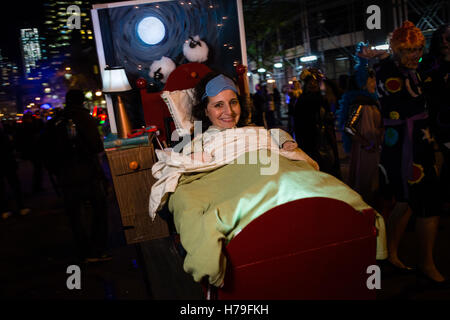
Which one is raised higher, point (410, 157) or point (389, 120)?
point (389, 120)

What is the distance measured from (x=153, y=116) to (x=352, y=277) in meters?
2.66

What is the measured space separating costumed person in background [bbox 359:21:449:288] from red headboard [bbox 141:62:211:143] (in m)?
1.78

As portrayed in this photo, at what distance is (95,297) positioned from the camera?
3.10 meters

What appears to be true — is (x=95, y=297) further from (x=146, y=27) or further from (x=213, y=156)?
(x=146, y=27)

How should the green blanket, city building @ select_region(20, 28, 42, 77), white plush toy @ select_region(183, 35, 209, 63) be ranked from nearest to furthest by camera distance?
the green blanket < white plush toy @ select_region(183, 35, 209, 63) < city building @ select_region(20, 28, 42, 77)

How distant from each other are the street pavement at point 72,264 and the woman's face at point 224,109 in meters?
1.55

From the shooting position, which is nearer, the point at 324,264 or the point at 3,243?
the point at 324,264

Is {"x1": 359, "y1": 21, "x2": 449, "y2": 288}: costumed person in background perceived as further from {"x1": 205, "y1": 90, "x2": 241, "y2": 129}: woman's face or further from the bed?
{"x1": 205, "y1": 90, "x2": 241, "y2": 129}: woman's face

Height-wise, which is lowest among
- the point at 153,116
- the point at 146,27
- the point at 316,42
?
the point at 153,116

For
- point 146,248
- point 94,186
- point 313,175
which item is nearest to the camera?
point 313,175

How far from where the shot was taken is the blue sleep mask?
9.04ft

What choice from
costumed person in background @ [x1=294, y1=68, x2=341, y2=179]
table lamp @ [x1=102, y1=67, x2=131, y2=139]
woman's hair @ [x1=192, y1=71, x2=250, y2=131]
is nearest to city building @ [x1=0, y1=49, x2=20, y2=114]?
table lamp @ [x1=102, y1=67, x2=131, y2=139]
